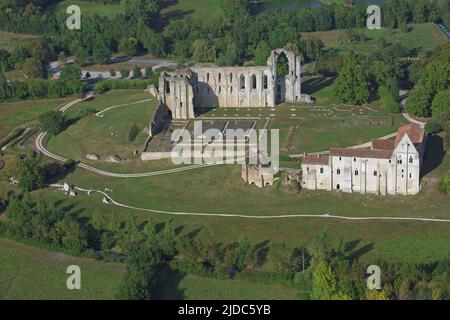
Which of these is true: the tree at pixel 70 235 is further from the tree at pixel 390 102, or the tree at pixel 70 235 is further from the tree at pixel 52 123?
the tree at pixel 390 102

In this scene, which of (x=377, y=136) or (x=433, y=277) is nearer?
(x=433, y=277)

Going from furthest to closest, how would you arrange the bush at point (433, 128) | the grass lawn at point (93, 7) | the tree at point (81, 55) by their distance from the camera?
the grass lawn at point (93, 7), the tree at point (81, 55), the bush at point (433, 128)

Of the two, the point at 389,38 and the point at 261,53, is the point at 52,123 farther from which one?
the point at 389,38

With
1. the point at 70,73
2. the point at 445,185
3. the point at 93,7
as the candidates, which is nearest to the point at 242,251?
the point at 445,185

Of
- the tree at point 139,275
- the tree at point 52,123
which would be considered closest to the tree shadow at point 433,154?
the tree at point 139,275

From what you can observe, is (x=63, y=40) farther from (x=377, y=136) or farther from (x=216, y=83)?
(x=377, y=136)

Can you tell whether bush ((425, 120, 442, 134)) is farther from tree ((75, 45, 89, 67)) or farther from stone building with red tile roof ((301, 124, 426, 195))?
tree ((75, 45, 89, 67))

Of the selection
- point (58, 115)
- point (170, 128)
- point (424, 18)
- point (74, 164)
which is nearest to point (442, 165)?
point (170, 128)
